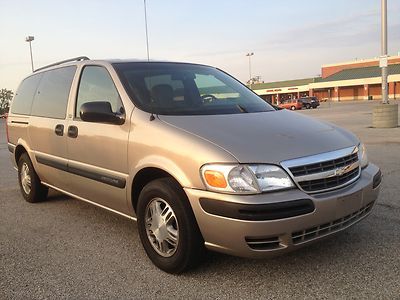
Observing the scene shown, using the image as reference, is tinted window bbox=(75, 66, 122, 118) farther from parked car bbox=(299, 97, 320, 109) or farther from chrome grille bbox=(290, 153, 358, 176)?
parked car bbox=(299, 97, 320, 109)

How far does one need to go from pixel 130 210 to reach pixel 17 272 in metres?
1.06

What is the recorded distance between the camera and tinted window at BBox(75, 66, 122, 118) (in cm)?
425

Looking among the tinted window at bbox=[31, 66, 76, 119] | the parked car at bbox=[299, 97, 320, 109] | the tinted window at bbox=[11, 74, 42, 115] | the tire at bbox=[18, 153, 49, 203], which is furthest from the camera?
the parked car at bbox=[299, 97, 320, 109]

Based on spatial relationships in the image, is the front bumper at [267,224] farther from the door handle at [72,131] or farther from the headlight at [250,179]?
the door handle at [72,131]

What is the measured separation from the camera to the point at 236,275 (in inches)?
138

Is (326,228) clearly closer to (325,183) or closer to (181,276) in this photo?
(325,183)

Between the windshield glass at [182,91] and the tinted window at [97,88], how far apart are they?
15 centimetres

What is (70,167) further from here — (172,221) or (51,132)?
(172,221)

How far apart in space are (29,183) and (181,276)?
11.3ft

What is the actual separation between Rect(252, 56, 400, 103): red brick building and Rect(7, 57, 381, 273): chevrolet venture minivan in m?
61.6

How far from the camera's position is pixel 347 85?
2960 inches

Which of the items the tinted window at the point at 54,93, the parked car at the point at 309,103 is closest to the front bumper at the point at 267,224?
the tinted window at the point at 54,93

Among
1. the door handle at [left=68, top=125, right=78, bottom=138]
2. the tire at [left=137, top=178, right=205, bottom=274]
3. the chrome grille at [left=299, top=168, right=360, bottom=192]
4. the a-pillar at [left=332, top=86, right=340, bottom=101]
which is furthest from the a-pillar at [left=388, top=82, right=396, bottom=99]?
the tire at [left=137, top=178, right=205, bottom=274]

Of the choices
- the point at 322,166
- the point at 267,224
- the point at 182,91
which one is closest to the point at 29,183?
the point at 182,91
